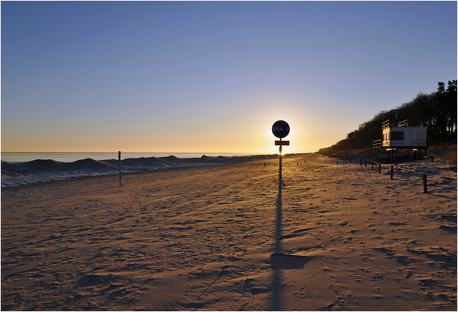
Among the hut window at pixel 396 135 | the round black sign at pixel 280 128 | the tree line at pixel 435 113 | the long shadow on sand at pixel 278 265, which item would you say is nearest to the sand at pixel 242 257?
the long shadow on sand at pixel 278 265

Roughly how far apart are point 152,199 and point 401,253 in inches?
411

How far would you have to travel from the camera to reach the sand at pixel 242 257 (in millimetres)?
4609

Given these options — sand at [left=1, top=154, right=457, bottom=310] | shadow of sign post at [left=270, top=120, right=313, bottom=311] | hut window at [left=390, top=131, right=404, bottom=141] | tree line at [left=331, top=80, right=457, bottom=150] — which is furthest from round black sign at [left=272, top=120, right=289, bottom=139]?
tree line at [left=331, top=80, right=457, bottom=150]

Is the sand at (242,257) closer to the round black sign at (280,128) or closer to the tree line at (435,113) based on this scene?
the round black sign at (280,128)

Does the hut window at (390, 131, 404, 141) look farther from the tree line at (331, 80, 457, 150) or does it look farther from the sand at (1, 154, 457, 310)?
the sand at (1, 154, 457, 310)

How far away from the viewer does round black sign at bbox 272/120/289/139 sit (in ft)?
53.4

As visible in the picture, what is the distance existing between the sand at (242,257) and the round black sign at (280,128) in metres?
5.65

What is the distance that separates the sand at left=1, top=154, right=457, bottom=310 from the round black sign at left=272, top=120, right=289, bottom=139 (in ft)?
18.5

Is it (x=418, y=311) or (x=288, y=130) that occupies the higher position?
(x=288, y=130)

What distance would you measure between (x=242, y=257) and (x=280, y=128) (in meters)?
10.7

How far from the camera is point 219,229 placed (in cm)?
838

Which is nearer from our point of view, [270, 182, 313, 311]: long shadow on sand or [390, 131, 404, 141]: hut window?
[270, 182, 313, 311]: long shadow on sand

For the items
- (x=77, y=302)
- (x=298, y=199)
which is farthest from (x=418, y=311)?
(x=298, y=199)

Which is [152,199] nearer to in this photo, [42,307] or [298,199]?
[298,199]
